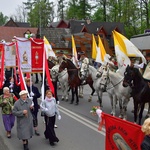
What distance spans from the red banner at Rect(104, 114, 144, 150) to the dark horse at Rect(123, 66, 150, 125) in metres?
3.94

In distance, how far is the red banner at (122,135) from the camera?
4984 millimetres

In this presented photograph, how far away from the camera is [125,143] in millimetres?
5227

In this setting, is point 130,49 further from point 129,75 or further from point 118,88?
point 118,88

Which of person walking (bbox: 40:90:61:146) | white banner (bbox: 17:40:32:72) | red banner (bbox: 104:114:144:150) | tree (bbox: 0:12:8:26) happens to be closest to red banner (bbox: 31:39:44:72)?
white banner (bbox: 17:40:32:72)

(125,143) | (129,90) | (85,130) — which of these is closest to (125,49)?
(129,90)

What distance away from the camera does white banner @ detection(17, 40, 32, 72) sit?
333 inches

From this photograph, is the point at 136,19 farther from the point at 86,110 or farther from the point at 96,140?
the point at 96,140

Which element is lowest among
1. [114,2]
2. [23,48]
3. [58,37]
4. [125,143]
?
[125,143]

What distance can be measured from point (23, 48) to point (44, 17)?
246 feet

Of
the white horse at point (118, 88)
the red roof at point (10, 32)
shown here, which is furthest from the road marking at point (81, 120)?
the red roof at point (10, 32)

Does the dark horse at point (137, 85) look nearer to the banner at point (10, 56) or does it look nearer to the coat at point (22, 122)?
the coat at point (22, 122)

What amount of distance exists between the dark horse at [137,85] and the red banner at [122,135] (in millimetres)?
3942

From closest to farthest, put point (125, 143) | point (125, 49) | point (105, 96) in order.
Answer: point (125, 143) < point (125, 49) < point (105, 96)

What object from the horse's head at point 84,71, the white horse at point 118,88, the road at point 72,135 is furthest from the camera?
the horse's head at point 84,71
